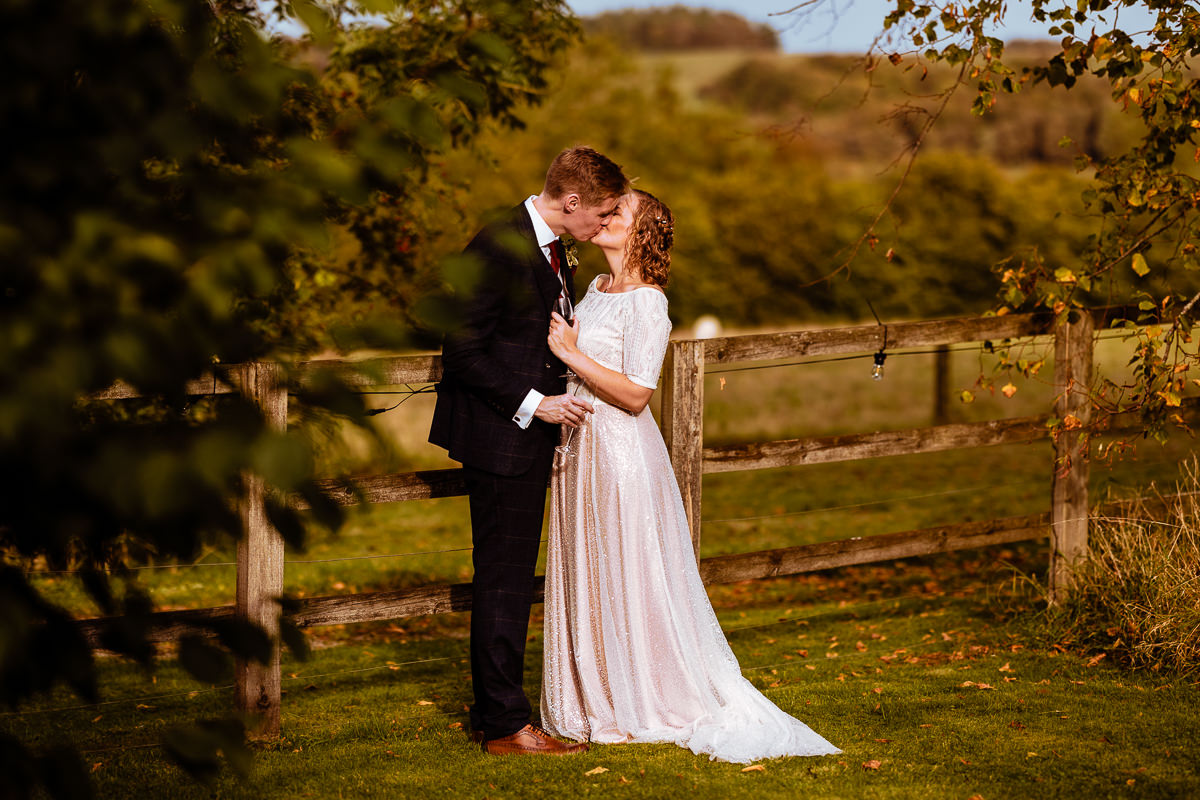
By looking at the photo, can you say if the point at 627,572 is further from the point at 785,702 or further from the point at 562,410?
the point at 785,702

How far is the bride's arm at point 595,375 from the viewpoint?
4.44 m

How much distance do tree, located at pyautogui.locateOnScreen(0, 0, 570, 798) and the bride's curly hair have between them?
9.30 ft

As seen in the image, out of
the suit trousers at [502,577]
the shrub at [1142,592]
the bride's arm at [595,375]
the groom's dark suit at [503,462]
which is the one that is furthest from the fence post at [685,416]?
the shrub at [1142,592]

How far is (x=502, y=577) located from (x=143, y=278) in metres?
A: 3.03

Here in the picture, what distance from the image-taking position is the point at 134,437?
5.21 ft

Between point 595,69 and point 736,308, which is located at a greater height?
point 595,69

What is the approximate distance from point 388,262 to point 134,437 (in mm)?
7126

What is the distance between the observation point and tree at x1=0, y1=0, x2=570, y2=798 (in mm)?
1521

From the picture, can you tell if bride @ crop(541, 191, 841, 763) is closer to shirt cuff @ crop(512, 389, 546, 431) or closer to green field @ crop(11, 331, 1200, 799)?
green field @ crop(11, 331, 1200, 799)

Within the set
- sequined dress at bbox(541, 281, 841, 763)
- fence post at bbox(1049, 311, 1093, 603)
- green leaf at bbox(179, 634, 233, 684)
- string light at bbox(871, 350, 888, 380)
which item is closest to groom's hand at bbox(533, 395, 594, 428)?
sequined dress at bbox(541, 281, 841, 763)

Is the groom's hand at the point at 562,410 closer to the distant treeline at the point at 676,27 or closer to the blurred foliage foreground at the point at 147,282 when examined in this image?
the blurred foliage foreground at the point at 147,282

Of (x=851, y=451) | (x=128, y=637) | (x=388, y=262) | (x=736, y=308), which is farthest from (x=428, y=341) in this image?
(x=736, y=308)

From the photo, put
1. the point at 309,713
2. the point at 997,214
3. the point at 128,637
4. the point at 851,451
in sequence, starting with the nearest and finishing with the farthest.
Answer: the point at 128,637 < the point at 309,713 < the point at 851,451 < the point at 997,214

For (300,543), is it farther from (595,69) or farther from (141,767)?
(595,69)
